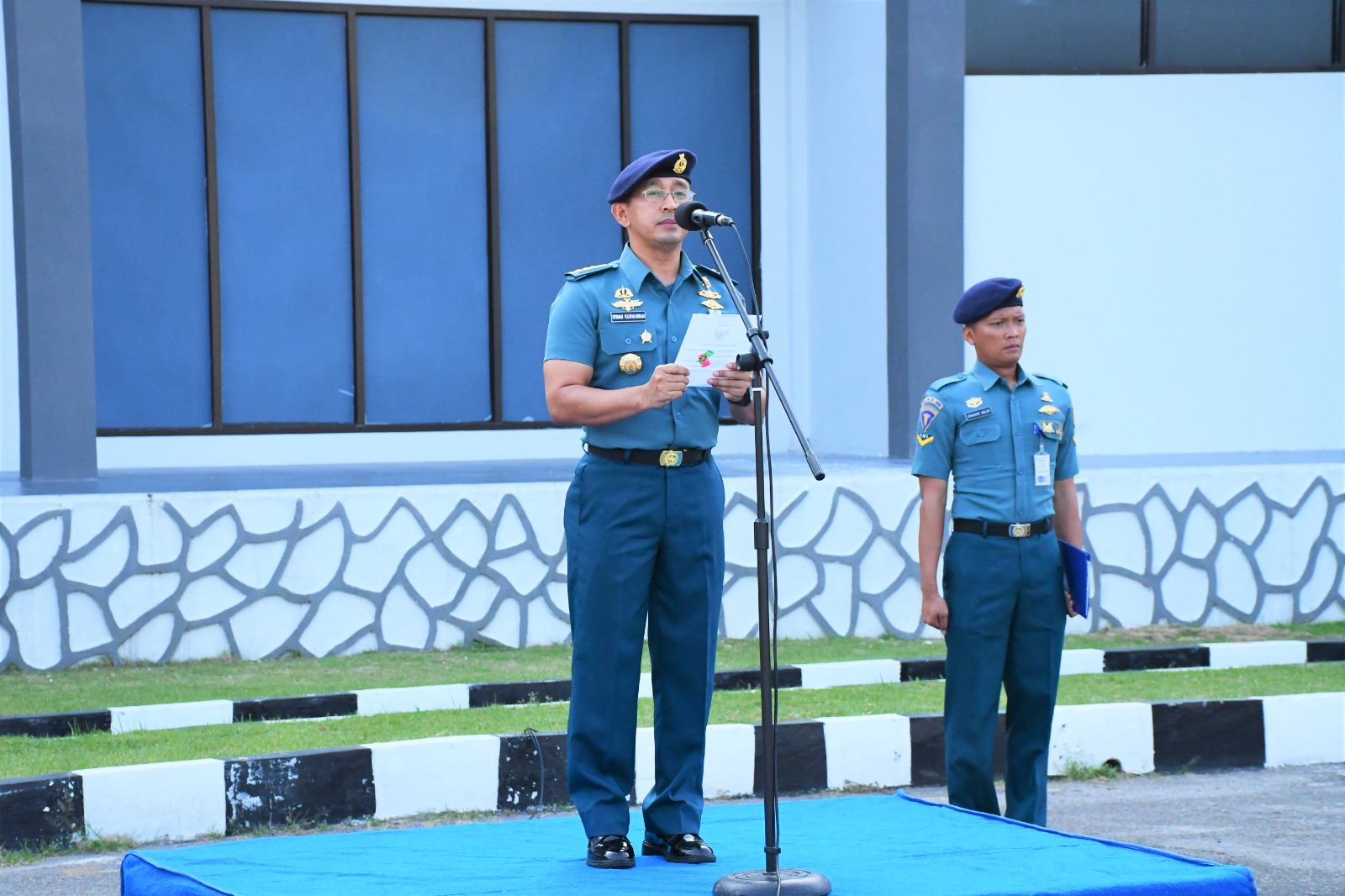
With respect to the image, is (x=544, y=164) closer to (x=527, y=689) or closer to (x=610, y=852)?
(x=527, y=689)

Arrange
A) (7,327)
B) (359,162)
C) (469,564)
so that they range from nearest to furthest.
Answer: (469,564) → (7,327) → (359,162)

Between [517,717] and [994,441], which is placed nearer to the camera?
[994,441]

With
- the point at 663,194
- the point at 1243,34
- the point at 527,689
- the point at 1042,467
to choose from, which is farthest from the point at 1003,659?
the point at 1243,34

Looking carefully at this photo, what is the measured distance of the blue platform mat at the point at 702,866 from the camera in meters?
4.34

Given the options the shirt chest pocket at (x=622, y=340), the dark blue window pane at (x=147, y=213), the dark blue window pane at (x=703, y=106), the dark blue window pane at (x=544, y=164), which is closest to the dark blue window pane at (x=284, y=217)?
the dark blue window pane at (x=147, y=213)

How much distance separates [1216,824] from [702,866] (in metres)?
2.81

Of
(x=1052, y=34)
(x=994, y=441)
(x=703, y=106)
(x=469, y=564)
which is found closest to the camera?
(x=994, y=441)

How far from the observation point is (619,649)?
186 inches

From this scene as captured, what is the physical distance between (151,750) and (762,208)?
8229 millimetres

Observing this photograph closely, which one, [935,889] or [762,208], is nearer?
[935,889]

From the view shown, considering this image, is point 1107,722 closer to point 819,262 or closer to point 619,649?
point 619,649

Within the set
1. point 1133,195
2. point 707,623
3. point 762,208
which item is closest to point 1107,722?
point 707,623

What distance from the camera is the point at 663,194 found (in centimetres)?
463

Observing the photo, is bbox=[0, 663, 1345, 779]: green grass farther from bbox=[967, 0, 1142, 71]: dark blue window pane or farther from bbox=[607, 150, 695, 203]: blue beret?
bbox=[967, 0, 1142, 71]: dark blue window pane
